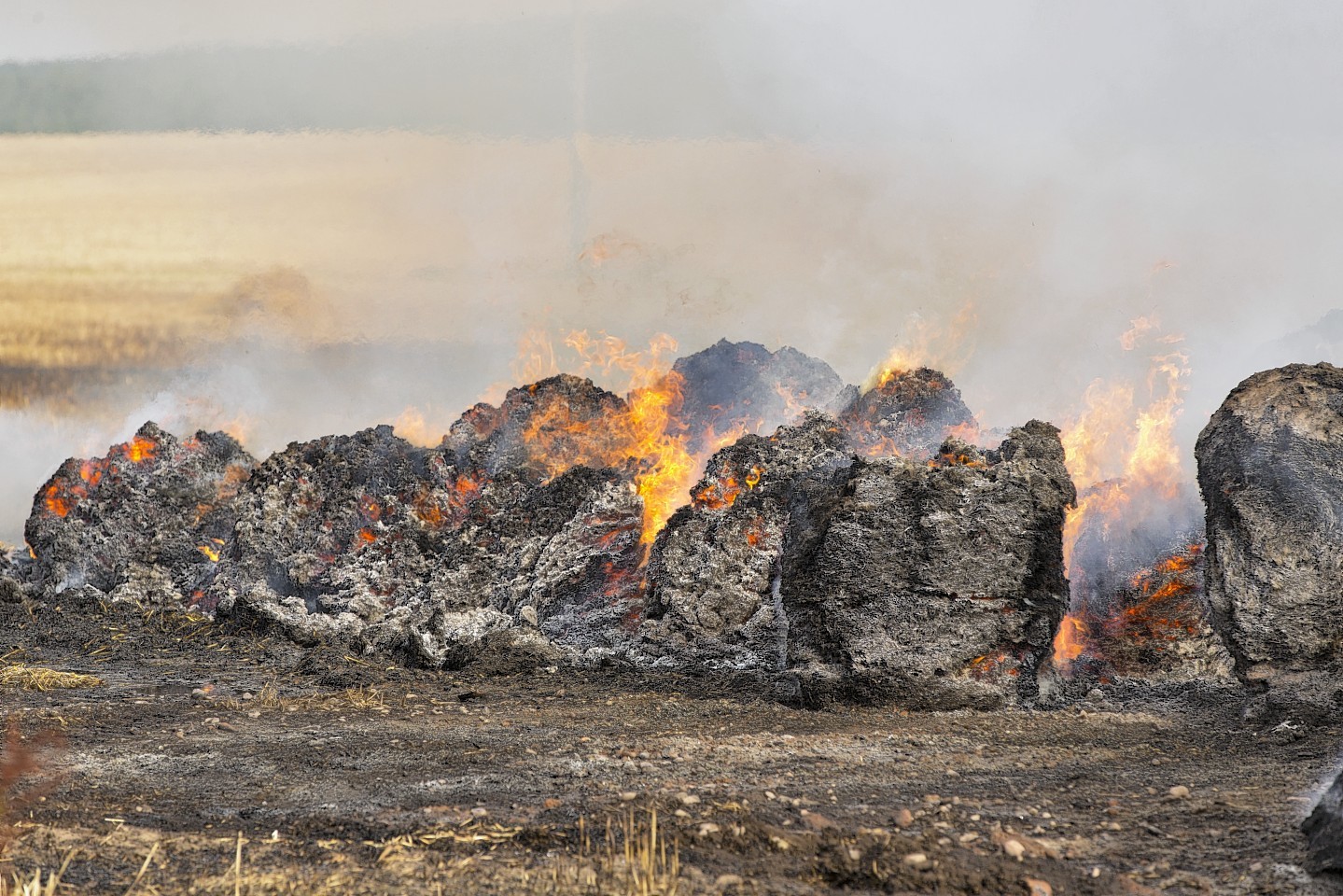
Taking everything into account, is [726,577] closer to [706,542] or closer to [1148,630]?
[706,542]

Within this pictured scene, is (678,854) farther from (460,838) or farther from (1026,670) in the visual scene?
(1026,670)

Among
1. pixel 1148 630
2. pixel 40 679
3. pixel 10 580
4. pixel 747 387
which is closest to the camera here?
pixel 40 679

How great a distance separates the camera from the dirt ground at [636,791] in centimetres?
605

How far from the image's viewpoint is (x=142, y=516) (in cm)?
2283

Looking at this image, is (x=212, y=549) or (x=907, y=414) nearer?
(x=907, y=414)

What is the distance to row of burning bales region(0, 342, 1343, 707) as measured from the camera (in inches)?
468

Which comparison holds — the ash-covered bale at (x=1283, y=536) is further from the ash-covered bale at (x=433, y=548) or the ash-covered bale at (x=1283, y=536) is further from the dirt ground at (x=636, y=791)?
the ash-covered bale at (x=433, y=548)

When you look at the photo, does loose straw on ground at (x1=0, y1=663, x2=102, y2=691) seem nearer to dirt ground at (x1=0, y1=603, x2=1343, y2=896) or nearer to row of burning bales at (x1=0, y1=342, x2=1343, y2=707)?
dirt ground at (x1=0, y1=603, x2=1343, y2=896)

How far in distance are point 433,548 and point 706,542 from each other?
6217 mm

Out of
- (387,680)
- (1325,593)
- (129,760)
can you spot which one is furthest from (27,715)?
(1325,593)

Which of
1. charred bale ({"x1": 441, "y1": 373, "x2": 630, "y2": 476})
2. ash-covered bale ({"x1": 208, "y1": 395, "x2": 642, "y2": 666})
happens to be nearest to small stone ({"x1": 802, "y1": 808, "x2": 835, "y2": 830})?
ash-covered bale ({"x1": 208, "y1": 395, "x2": 642, "y2": 666})

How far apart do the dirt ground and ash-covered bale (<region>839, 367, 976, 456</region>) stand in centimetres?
803

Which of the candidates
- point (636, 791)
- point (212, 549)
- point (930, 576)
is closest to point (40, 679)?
point (636, 791)

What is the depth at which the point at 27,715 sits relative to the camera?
1127cm
